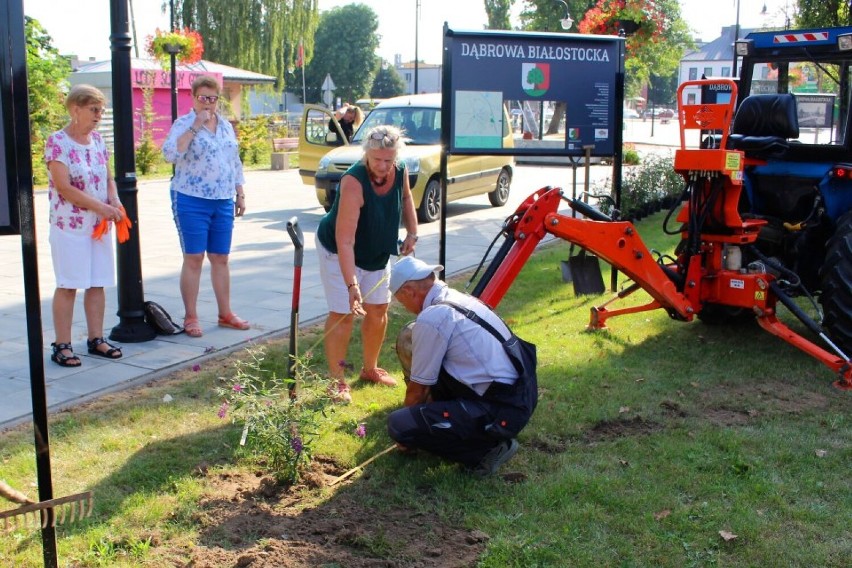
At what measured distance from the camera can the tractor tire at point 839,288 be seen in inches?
231

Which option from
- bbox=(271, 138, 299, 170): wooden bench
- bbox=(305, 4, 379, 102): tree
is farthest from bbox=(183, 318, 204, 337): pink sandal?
bbox=(305, 4, 379, 102): tree

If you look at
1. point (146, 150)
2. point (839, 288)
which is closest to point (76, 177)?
point (839, 288)

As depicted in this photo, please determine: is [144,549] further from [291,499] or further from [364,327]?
[364,327]

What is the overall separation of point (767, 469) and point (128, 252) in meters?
4.61

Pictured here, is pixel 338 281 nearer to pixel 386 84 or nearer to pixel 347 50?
pixel 347 50

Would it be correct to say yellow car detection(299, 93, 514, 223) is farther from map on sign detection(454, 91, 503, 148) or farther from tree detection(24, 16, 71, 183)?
tree detection(24, 16, 71, 183)

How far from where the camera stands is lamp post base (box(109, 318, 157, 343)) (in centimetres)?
664

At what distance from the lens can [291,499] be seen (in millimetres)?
4113

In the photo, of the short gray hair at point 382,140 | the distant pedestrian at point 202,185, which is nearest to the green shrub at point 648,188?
the distant pedestrian at point 202,185

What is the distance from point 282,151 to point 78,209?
67.0 feet

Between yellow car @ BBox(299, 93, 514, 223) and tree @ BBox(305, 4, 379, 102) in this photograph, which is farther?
tree @ BBox(305, 4, 379, 102)

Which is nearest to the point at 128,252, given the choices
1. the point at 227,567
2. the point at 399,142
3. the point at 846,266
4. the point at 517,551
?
the point at 399,142

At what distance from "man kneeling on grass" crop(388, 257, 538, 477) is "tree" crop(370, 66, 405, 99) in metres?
105

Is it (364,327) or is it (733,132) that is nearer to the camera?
(364,327)
